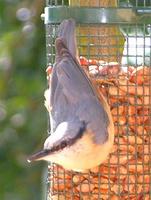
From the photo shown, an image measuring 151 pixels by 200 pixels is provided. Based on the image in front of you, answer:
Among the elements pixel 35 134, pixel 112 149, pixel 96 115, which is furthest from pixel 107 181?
pixel 35 134

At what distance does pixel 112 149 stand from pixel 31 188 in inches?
82.3

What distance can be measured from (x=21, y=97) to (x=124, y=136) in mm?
2030

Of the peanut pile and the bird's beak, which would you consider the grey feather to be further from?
the bird's beak

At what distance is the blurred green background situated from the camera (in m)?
6.74

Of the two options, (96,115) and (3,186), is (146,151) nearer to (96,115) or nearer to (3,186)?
(96,115)

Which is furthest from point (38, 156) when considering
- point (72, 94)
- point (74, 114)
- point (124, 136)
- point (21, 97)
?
point (21, 97)

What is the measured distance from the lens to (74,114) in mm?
4477

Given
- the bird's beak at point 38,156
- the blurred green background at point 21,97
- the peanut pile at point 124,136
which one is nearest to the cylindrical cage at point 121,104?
the peanut pile at point 124,136

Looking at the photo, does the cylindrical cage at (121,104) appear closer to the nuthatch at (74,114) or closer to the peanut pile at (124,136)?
the peanut pile at (124,136)

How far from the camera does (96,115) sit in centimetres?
452

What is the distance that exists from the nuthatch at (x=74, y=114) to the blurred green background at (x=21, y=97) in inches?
78.9

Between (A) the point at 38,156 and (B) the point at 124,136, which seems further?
(B) the point at 124,136

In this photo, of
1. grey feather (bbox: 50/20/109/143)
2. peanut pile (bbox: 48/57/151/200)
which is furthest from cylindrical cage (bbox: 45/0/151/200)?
grey feather (bbox: 50/20/109/143)

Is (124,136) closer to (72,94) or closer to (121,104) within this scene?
(121,104)
